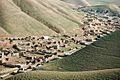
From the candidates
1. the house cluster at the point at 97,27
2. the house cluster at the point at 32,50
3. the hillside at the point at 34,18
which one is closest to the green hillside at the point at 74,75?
the house cluster at the point at 32,50

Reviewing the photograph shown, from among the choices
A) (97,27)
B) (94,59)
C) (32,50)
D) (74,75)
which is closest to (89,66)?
(94,59)

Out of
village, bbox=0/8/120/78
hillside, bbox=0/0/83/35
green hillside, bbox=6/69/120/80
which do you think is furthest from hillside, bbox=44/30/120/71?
hillside, bbox=0/0/83/35

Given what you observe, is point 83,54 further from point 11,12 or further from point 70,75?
point 11,12

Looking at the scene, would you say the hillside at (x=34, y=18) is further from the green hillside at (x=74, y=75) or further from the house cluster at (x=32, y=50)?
the green hillside at (x=74, y=75)

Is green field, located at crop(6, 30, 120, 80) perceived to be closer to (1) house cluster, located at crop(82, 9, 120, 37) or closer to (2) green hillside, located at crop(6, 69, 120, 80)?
(2) green hillside, located at crop(6, 69, 120, 80)

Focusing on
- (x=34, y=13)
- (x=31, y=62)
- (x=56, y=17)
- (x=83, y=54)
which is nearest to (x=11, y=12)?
(x=34, y=13)

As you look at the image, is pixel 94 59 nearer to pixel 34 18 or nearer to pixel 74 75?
pixel 74 75
